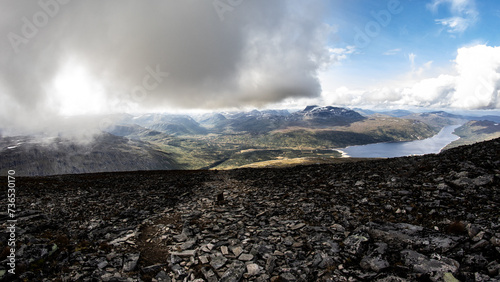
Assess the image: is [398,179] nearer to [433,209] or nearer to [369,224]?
[433,209]

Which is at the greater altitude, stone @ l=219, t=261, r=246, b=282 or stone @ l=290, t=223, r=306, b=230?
stone @ l=290, t=223, r=306, b=230

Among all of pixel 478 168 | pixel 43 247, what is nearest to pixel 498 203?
pixel 478 168

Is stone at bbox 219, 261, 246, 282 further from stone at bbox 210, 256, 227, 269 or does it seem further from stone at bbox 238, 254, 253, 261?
stone at bbox 210, 256, 227, 269

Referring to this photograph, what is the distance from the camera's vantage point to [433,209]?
31.6 ft

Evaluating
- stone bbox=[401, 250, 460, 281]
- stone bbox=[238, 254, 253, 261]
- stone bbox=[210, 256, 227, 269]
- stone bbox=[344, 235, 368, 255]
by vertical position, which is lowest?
stone bbox=[210, 256, 227, 269]

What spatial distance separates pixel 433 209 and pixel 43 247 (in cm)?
1724

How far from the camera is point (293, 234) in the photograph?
30.3 feet

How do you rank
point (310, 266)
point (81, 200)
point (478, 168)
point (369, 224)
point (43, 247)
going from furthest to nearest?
point (81, 200) < point (478, 168) < point (369, 224) < point (43, 247) < point (310, 266)

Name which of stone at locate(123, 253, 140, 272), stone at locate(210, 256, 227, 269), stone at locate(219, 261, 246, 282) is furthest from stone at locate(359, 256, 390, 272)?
stone at locate(123, 253, 140, 272)

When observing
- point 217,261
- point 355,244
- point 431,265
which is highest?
point 431,265

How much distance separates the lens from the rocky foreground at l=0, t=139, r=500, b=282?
6.43 meters

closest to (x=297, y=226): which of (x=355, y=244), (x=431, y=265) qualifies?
(x=355, y=244)

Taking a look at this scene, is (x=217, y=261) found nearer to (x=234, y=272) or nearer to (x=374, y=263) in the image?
(x=234, y=272)

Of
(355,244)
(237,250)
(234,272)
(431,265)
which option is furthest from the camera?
(237,250)
